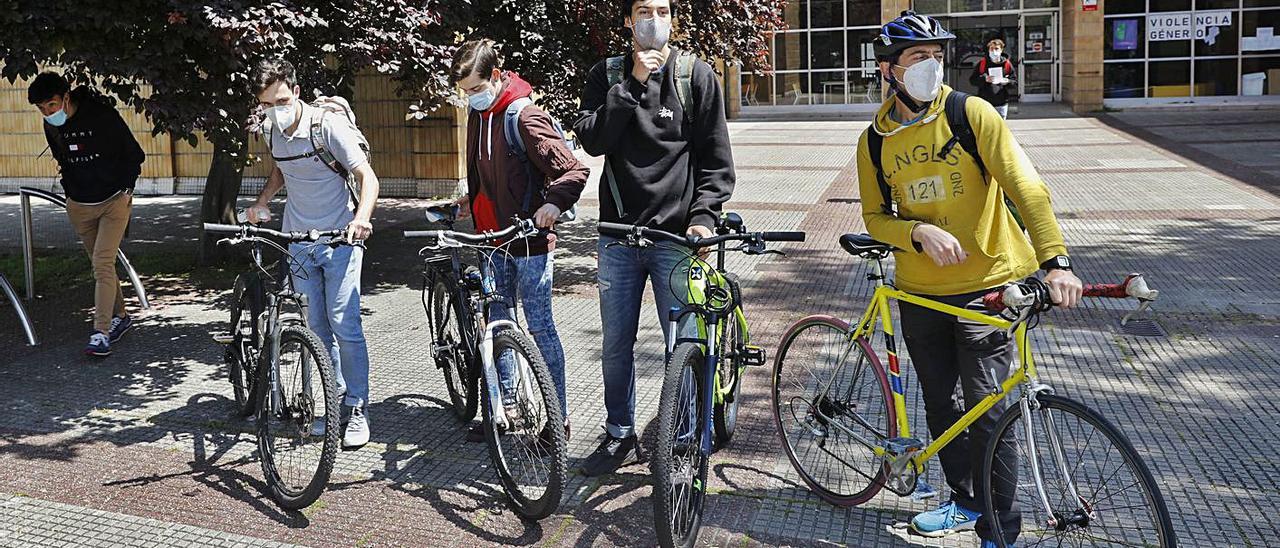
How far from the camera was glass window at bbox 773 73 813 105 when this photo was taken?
2850cm

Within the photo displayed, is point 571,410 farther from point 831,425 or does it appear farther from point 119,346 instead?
point 119,346

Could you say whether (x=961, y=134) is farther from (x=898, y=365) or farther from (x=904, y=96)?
(x=898, y=365)

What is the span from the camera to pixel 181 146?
15328mm

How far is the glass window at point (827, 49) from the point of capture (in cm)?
2798

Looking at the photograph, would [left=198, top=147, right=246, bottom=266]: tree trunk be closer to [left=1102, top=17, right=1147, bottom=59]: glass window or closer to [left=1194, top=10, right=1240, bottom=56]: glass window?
[left=1102, top=17, right=1147, bottom=59]: glass window

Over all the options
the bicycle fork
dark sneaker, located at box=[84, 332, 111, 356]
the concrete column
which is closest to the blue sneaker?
the bicycle fork

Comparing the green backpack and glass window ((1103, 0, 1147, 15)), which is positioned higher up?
glass window ((1103, 0, 1147, 15))

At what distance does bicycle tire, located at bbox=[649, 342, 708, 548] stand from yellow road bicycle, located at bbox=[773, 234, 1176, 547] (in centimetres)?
60

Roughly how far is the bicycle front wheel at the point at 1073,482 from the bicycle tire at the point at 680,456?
961 millimetres

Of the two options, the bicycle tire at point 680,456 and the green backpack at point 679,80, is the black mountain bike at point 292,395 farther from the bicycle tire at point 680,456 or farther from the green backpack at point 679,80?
the bicycle tire at point 680,456

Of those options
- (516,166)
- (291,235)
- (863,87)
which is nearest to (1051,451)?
(516,166)

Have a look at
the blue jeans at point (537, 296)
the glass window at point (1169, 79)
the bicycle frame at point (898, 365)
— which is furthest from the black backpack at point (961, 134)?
the glass window at point (1169, 79)

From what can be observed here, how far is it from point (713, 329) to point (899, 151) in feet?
2.90

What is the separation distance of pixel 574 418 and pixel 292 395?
1.42 metres
